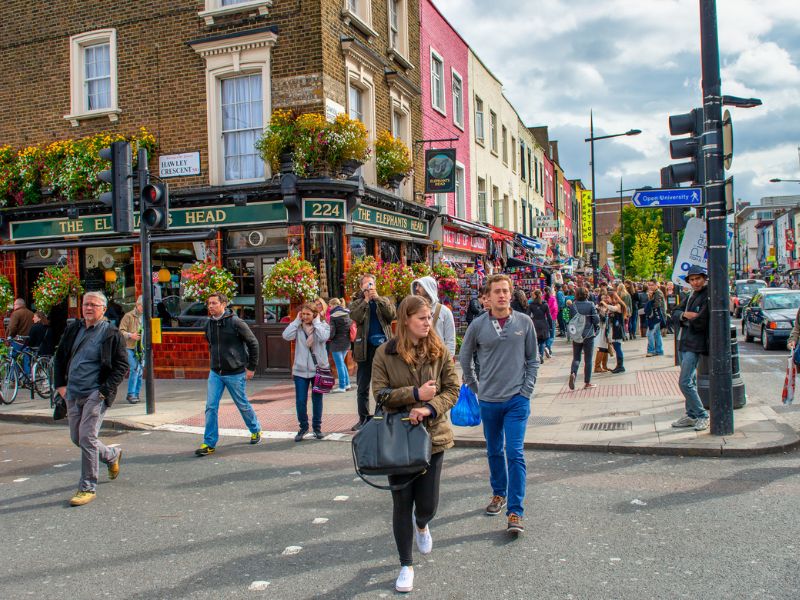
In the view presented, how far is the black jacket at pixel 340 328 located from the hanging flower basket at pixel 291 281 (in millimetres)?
1293

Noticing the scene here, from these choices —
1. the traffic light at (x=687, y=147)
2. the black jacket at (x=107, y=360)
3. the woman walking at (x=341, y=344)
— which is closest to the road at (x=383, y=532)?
the black jacket at (x=107, y=360)

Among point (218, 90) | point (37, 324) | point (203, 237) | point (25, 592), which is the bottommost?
point (25, 592)

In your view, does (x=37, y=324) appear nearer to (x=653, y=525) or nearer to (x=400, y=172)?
(x=400, y=172)

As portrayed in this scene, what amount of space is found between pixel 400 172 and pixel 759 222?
9965 centimetres

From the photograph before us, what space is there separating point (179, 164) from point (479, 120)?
1404 cm

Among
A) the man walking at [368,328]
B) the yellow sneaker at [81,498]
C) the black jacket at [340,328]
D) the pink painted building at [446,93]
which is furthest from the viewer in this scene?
the pink painted building at [446,93]

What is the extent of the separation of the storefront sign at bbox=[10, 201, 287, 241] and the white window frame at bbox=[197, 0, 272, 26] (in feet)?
13.0

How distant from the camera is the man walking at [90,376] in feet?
20.7

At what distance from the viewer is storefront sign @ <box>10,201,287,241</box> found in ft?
46.8

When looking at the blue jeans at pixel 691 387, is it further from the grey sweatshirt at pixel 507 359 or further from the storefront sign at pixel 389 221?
the storefront sign at pixel 389 221

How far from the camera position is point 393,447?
4.00 m

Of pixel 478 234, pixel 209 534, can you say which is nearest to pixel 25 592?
pixel 209 534

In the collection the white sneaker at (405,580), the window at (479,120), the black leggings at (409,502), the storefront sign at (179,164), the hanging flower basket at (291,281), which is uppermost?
the window at (479,120)

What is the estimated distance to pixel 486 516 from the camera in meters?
5.42
